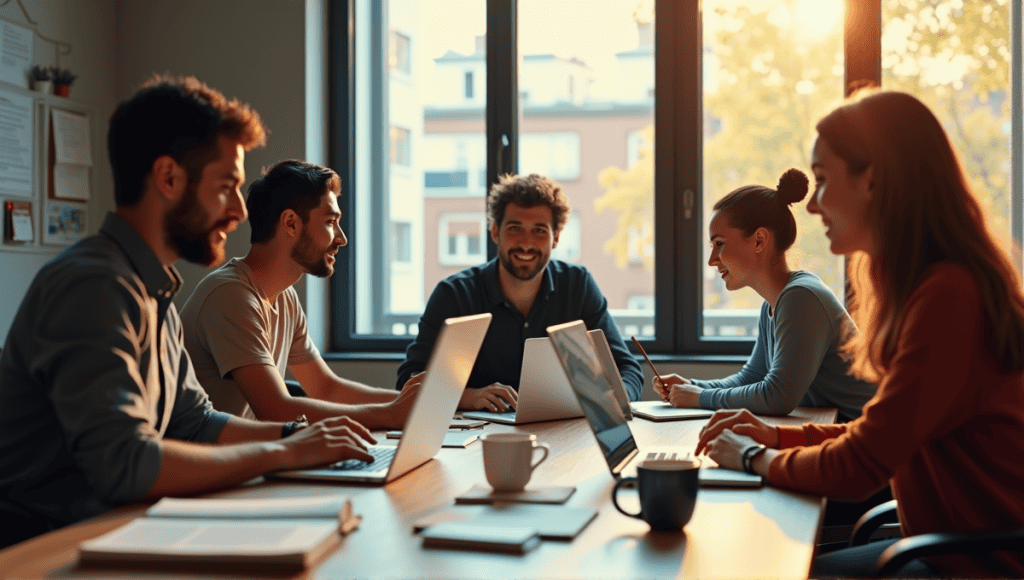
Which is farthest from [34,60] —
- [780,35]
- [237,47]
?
[780,35]

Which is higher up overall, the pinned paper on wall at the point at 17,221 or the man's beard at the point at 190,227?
the pinned paper on wall at the point at 17,221

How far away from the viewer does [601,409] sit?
1.42 metres

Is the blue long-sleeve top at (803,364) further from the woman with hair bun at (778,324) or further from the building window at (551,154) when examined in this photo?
the building window at (551,154)

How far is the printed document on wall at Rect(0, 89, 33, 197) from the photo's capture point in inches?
125

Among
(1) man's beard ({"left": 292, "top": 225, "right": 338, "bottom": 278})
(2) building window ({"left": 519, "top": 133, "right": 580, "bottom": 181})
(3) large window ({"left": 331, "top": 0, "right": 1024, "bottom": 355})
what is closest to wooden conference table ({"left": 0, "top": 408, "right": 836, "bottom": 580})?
(1) man's beard ({"left": 292, "top": 225, "right": 338, "bottom": 278})

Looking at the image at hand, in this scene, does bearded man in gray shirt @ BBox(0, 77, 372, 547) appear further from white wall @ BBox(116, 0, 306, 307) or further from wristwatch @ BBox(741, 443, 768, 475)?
white wall @ BBox(116, 0, 306, 307)

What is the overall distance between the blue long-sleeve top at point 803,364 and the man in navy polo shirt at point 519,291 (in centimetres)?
58

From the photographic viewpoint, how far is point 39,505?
133cm

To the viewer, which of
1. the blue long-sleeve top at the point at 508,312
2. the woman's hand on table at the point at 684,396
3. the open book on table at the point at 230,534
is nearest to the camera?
the open book on table at the point at 230,534

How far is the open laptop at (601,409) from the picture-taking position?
52.7 inches

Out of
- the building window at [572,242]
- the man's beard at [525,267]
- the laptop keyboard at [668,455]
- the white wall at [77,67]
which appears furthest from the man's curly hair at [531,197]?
the white wall at [77,67]

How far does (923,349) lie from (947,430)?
0.14m

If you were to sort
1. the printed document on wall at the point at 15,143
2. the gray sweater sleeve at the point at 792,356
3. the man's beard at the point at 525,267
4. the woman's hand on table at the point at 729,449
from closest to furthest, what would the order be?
the woman's hand on table at the point at 729,449 < the gray sweater sleeve at the point at 792,356 < the man's beard at the point at 525,267 < the printed document on wall at the point at 15,143

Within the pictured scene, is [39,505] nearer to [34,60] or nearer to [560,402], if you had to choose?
[560,402]
